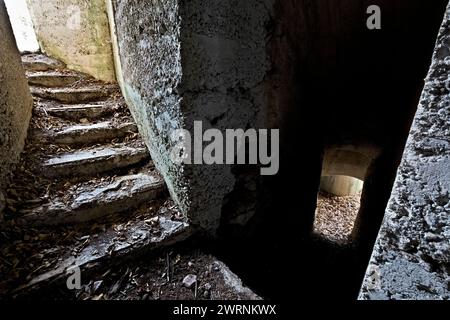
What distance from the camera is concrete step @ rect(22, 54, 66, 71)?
9.34 ft

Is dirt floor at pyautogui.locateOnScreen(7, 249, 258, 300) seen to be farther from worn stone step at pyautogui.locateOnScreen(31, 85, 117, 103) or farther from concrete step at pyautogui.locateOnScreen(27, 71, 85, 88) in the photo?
concrete step at pyautogui.locateOnScreen(27, 71, 85, 88)

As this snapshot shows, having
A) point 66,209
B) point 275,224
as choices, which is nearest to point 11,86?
point 66,209

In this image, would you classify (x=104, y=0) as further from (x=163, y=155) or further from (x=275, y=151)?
(x=275, y=151)

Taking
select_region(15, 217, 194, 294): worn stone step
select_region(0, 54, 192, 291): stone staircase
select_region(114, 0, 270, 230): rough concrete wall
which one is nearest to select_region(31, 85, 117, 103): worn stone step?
select_region(0, 54, 192, 291): stone staircase

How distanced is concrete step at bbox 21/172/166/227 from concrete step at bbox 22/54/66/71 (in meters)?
2.17

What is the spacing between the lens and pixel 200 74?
1.23 metres

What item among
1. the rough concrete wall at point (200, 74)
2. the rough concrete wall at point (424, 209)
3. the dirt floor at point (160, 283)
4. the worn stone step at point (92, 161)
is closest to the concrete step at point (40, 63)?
the worn stone step at point (92, 161)

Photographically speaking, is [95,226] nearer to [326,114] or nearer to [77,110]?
[77,110]

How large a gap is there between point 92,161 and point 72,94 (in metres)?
1.16

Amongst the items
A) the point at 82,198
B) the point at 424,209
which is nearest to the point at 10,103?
the point at 82,198

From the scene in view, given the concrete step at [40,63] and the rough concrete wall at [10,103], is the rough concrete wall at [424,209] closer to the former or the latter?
the rough concrete wall at [10,103]

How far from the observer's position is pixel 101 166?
5.90ft

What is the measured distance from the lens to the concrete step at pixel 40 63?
2848 millimetres

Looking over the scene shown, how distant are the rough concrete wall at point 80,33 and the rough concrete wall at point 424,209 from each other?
3.28 metres
